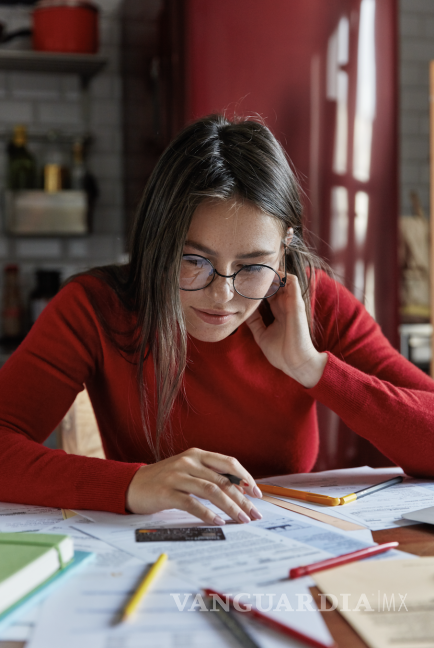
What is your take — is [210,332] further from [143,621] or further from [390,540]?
[143,621]

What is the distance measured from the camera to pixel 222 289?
3.35ft

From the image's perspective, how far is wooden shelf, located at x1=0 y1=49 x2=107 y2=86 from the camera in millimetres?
2522

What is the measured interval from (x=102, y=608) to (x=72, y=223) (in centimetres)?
224

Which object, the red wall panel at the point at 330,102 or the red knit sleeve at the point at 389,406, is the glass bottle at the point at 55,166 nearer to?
the red wall panel at the point at 330,102

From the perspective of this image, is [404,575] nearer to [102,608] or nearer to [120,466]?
[102,608]

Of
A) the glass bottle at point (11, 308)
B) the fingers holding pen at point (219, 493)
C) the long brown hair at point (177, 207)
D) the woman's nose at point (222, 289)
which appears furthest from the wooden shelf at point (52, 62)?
the fingers holding pen at point (219, 493)

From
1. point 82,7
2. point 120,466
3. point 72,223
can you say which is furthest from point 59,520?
point 82,7

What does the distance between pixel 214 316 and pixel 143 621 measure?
58cm

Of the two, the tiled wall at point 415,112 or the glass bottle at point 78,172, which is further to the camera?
the tiled wall at point 415,112

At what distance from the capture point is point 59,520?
826mm

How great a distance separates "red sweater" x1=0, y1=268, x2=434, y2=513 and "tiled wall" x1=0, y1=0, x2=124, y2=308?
5.26 feet

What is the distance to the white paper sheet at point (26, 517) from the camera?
2.62 feet

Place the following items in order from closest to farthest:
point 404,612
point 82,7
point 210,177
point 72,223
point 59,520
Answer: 1. point 404,612
2. point 59,520
3. point 210,177
4. point 82,7
5. point 72,223

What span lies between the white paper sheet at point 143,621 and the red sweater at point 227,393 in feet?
1.09
